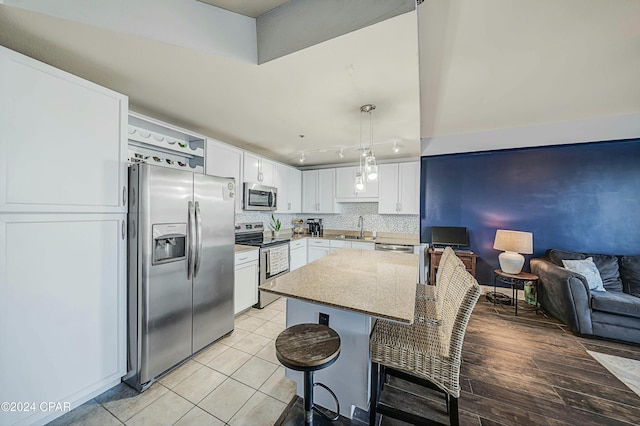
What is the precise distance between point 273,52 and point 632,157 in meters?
4.71

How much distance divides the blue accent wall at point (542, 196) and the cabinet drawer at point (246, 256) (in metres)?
2.96

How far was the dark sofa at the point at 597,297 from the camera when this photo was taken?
2.28 metres

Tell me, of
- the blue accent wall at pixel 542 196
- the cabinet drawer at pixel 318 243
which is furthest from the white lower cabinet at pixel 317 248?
the blue accent wall at pixel 542 196

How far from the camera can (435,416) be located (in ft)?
4.81

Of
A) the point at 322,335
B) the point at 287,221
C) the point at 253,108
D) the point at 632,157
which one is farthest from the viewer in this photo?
the point at 287,221

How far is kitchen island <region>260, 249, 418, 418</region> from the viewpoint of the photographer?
47.2 inches

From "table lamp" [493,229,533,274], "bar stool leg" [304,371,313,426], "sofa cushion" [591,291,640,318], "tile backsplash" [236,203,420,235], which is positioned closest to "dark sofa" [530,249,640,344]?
"sofa cushion" [591,291,640,318]

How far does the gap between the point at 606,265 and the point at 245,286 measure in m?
4.61

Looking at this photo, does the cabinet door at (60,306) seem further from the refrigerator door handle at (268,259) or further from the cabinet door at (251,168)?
the cabinet door at (251,168)

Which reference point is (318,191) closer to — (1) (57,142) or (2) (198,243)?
(2) (198,243)

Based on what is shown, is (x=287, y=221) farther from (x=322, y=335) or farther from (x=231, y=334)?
(x=322, y=335)

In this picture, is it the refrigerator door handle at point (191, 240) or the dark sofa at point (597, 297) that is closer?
the refrigerator door handle at point (191, 240)

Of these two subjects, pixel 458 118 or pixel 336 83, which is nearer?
pixel 336 83

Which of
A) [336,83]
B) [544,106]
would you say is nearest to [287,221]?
[336,83]
